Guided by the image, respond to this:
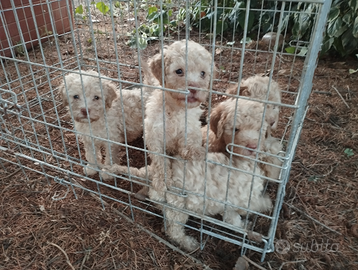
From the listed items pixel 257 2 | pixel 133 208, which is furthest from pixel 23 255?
pixel 257 2

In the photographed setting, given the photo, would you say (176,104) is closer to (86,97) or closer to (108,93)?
(108,93)

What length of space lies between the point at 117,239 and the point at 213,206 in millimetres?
720

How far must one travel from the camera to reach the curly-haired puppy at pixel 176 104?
1974 millimetres

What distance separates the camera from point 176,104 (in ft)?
7.09

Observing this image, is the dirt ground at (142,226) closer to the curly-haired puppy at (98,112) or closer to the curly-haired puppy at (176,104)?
the curly-haired puppy at (98,112)

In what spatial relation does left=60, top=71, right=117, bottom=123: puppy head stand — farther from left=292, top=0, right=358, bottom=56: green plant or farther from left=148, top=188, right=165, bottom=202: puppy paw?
left=292, top=0, right=358, bottom=56: green plant

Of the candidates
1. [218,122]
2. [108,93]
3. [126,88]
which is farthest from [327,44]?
[108,93]

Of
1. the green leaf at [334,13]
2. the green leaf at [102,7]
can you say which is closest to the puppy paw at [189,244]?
the green leaf at [102,7]

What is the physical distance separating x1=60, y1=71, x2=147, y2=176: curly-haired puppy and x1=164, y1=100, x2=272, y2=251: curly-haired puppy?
0.61 meters

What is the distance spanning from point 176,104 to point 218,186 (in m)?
0.67

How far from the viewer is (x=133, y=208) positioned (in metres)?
2.28

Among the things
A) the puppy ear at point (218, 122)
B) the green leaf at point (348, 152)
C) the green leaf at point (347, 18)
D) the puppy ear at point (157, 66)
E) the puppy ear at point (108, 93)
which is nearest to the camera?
the puppy ear at point (157, 66)

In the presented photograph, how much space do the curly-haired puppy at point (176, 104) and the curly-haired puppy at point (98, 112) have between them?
0.28 m

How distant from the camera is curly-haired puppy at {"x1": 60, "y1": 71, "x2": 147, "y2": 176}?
94.8 inches
